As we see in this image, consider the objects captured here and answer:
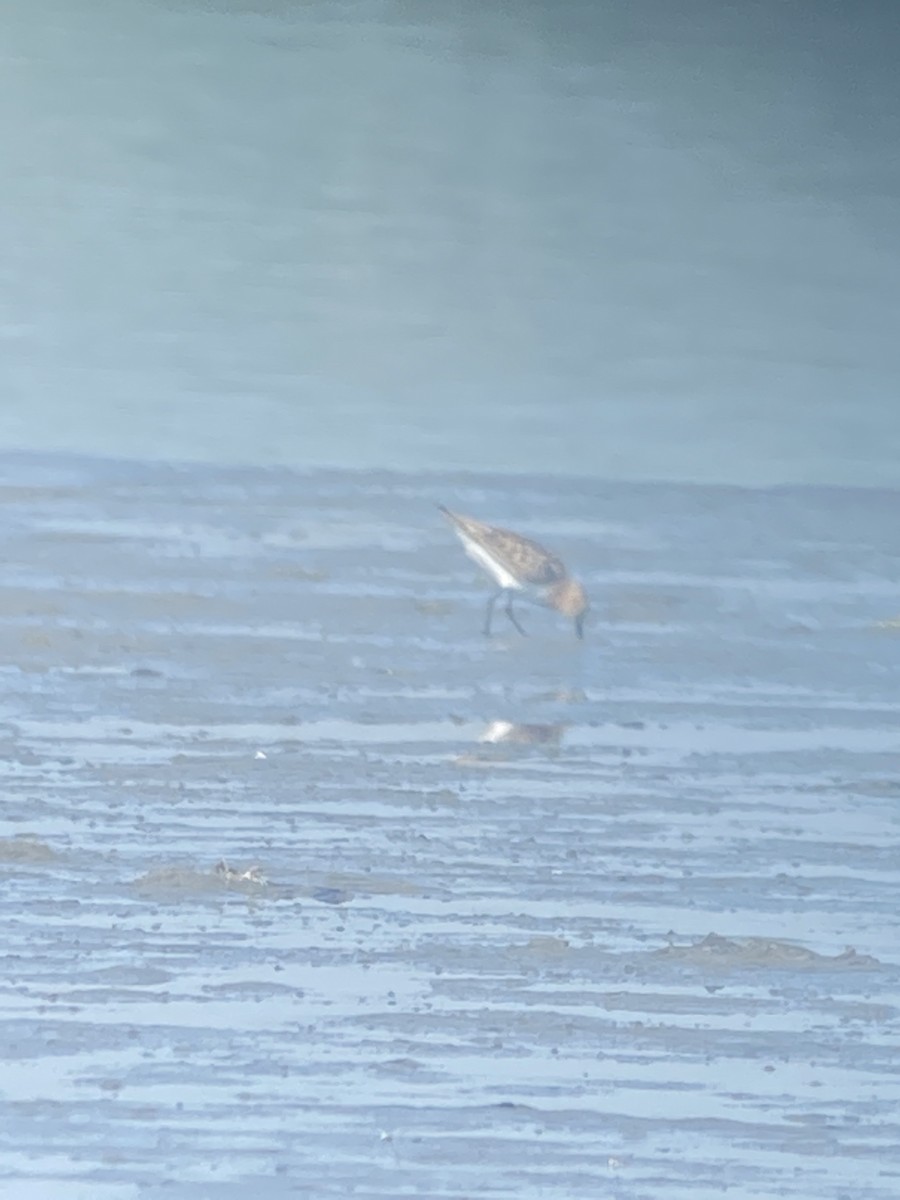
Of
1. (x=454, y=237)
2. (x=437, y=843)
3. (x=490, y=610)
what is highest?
(x=454, y=237)

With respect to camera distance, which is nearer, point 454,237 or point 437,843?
point 437,843

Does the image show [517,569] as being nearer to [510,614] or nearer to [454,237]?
[510,614]

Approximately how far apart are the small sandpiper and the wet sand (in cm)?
2

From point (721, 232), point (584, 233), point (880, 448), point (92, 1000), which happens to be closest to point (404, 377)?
point (584, 233)

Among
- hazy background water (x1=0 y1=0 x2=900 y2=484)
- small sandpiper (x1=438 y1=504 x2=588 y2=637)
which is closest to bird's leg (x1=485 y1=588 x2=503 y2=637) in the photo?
small sandpiper (x1=438 y1=504 x2=588 y2=637)

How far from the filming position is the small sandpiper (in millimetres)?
1467

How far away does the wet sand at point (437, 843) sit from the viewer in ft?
4.32

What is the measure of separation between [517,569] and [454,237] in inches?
12.2

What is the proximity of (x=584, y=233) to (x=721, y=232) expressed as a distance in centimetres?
12

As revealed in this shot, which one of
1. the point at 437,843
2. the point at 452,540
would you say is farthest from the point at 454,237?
the point at 437,843

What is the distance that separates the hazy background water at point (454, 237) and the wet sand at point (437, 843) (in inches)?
2.3

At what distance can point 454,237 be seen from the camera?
1557mm

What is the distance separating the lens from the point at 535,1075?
134 centimetres

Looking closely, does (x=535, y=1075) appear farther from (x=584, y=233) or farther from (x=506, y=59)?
(x=506, y=59)
